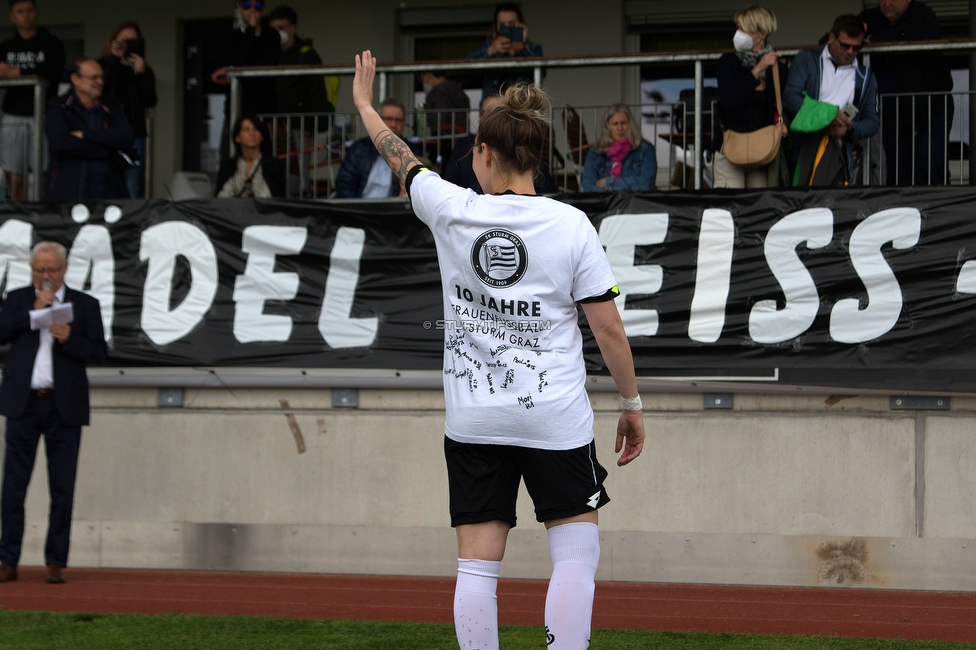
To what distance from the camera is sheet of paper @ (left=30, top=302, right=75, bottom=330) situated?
727 cm

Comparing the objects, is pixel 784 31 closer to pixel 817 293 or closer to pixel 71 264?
pixel 817 293

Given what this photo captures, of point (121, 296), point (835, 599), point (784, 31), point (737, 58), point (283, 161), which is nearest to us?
point (835, 599)

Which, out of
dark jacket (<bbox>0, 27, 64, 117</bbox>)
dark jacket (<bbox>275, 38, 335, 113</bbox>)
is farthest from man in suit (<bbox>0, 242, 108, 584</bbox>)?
dark jacket (<bbox>0, 27, 64, 117</bbox>)

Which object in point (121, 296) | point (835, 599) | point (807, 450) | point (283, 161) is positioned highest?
point (283, 161)

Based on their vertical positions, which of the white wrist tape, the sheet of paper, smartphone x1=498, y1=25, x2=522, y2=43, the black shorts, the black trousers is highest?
smartphone x1=498, y1=25, x2=522, y2=43

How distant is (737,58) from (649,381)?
226cm

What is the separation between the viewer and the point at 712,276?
7715mm

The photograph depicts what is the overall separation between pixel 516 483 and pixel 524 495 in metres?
4.39

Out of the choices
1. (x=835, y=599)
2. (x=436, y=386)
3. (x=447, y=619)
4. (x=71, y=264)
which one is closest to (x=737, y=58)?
(x=436, y=386)

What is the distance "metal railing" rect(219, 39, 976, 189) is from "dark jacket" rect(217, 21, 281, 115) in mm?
232

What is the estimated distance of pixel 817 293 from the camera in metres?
7.51

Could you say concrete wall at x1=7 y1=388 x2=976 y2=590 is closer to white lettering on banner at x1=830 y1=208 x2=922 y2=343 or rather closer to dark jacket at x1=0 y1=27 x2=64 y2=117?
white lettering on banner at x1=830 y1=208 x2=922 y2=343

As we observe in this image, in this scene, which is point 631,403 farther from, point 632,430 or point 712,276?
point 712,276

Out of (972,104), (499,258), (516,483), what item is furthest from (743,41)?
(516,483)
